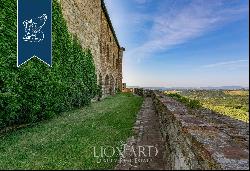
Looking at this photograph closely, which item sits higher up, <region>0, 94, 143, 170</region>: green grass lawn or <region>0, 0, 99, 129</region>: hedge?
<region>0, 0, 99, 129</region>: hedge

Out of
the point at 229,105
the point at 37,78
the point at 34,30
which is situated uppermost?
the point at 34,30

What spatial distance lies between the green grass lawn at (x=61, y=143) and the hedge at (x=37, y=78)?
496 millimetres

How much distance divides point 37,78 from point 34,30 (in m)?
1.29

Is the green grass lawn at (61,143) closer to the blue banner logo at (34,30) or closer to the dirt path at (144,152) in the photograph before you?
the dirt path at (144,152)

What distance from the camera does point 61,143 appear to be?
6102 mm

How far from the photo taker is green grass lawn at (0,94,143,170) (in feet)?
15.5

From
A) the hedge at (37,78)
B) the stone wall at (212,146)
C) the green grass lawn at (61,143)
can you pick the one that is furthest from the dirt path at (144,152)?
the hedge at (37,78)

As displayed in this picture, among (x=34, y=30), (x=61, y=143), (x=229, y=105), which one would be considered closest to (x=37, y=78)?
(x=34, y=30)

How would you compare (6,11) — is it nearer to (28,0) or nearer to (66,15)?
(28,0)

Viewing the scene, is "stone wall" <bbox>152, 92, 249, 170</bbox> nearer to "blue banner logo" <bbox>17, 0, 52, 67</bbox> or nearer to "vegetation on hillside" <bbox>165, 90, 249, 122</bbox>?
"vegetation on hillside" <bbox>165, 90, 249, 122</bbox>

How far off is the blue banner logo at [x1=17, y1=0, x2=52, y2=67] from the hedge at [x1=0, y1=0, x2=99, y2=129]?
186 mm

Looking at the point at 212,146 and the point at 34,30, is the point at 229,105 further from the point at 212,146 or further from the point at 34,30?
the point at 34,30

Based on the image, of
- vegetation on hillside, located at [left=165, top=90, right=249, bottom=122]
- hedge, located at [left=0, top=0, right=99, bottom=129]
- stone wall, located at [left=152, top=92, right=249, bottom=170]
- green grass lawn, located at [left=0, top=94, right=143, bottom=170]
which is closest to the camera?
stone wall, located at [left=152, top=92, right=249, bottom=170]

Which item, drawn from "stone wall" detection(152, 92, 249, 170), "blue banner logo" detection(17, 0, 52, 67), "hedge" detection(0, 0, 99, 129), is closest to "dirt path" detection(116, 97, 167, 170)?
"stone wall" detection(152, 92, 249, 170)
